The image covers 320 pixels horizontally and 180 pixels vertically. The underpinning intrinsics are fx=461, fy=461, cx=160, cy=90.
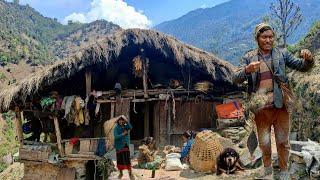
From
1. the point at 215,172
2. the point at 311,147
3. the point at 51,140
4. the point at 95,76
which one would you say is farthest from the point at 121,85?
the point at 311,147

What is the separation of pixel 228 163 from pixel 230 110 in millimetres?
4772

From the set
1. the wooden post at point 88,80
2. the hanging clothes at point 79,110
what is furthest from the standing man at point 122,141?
the wooden post at point 88,80

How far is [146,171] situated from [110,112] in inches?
134

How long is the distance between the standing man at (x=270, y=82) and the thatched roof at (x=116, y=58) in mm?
8787

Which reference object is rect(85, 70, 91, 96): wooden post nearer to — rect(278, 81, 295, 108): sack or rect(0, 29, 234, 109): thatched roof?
rect(0, 29, 234, 109): thatched roof

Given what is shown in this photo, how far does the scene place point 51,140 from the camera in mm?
14641

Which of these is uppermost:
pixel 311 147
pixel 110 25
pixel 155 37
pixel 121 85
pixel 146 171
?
pixel 110 25

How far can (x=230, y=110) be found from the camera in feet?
46.9

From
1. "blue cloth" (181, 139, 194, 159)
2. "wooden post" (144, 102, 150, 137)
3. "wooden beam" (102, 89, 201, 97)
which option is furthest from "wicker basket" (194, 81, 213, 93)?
"blue cloth" (181, 139, 194, 159)

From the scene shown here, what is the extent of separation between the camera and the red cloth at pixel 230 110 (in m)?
14.2

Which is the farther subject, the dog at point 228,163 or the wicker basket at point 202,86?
the wicker basket at point 202,86

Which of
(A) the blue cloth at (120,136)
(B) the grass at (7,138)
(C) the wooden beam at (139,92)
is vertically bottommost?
(B) the grass at (7,138)

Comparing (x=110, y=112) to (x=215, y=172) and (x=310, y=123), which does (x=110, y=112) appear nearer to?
(x=215, y=172)

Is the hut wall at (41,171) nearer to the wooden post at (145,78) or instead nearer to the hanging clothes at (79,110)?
the hanging clothes at (79,110)
